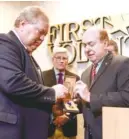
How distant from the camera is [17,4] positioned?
3740 millimetres

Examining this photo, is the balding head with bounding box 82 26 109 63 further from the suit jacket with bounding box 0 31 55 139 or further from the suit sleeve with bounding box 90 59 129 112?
the suit jacket with bounding box 0 31 55 139

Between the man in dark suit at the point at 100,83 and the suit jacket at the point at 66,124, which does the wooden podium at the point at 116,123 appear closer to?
the man in dark suit at the point at 100,83

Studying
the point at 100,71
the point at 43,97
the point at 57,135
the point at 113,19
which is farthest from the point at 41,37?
the point at 113,19

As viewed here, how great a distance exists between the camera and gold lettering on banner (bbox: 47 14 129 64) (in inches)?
116

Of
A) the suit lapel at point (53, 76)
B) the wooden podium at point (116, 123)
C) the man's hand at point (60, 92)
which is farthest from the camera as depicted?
the suit lapel at point (53, 76)

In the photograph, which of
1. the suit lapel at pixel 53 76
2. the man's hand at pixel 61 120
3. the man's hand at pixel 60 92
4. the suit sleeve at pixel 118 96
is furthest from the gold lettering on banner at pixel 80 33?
the man's hand at pixel 60 92

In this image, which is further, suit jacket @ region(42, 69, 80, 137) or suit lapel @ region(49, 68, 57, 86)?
suit lapel @ region(49, 68, 57, 86)

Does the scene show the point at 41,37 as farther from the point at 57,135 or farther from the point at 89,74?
the point at 57,135

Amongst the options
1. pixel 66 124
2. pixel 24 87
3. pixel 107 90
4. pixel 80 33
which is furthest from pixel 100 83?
pixel 80 33

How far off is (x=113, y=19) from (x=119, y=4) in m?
0.16

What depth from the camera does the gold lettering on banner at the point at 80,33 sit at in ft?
9.71

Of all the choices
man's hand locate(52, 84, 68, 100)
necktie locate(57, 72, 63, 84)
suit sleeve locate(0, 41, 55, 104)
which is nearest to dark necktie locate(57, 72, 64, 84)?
necktie locate(57, 72, 63, 84)

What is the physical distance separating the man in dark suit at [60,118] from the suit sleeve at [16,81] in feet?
3.50

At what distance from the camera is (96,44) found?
1.97 meters
